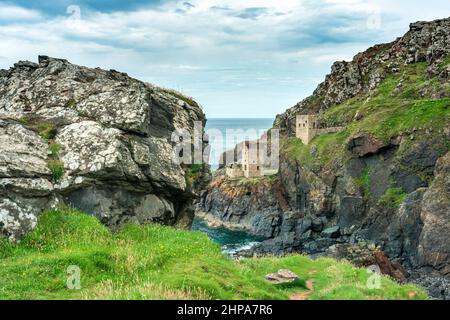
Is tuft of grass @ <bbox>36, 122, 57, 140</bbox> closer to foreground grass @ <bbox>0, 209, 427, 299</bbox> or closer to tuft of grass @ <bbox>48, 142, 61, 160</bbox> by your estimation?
tuft of grass @ <bbox>48, 142, 61, 160</bbox>

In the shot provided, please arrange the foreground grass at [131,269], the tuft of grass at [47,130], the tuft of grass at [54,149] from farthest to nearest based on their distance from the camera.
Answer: the tuft of grass at [47,130], the tuft of grass at [54,149], the foreground grass at [131,269]

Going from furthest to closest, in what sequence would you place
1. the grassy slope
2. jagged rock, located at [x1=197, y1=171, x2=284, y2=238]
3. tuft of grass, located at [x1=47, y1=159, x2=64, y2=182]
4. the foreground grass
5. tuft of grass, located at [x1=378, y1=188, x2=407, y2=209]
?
jagged rock, located at [x1=197, y1=171, x2=284, y2=238]
the grassy slope
tuft of grass, located at [x1=378, y1=188, x2=407, y2=209]
tuft of grass, located at [x1=47, y1=159, x2=64, y2=182]
the foreground grass

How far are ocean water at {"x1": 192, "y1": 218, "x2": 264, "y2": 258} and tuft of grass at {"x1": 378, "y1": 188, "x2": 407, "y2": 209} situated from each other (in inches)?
1104

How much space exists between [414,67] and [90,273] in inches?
5890

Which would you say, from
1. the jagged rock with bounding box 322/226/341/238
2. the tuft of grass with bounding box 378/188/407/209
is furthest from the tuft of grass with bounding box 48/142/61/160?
Result: the tuft of grass with bounding box 378/188/407/209

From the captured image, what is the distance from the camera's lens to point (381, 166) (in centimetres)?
10562

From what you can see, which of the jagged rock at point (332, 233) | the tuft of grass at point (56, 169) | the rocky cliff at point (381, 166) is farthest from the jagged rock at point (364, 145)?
the tuft of grass at point (56, 169)

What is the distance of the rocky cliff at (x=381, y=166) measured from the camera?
80.9m

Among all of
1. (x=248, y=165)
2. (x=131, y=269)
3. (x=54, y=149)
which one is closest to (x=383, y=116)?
(x=248, y=165)

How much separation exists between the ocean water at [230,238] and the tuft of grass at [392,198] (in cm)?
2804

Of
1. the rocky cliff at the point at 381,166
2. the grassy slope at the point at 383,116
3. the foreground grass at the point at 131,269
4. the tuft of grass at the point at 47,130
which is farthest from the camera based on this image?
the grassy slope at the point at 383,116

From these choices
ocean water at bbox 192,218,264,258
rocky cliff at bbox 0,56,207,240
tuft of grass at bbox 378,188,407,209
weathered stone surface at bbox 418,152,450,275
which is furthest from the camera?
ocean water at bbox 192,218,264,258

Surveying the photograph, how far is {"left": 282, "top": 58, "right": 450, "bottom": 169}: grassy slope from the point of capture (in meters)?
103

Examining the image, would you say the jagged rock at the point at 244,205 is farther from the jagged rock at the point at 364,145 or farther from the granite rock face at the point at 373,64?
the granite rock face at the point at 373,64
